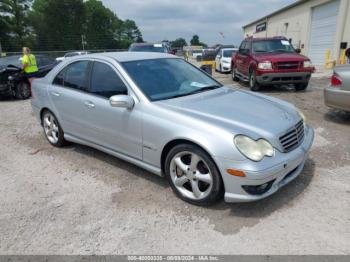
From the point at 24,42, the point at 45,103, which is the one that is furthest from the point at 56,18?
the point at 45,103

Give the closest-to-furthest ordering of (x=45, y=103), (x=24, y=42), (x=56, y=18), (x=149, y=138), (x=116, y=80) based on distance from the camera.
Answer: (x=149, y=138), (x=116, y=80), (x=45, y=103), (x=24, y=42), (x=56, y=18)

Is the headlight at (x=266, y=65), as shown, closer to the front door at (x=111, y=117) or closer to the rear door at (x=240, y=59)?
the rear door at (x=240, y=59)

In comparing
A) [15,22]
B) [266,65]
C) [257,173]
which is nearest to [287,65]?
[266,65]

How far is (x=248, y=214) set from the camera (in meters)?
3.14

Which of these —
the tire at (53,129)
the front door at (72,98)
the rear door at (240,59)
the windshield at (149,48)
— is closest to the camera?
the front door at (72,98)

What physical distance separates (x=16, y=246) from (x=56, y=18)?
71.6 meters

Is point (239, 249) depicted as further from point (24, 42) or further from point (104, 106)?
point (24, 42)

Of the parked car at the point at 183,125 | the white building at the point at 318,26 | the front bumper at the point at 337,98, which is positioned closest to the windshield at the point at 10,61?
the parked car at the point at 183,125

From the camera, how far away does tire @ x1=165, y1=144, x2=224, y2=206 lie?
10.0ft

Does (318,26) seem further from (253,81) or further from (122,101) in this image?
(122,101)

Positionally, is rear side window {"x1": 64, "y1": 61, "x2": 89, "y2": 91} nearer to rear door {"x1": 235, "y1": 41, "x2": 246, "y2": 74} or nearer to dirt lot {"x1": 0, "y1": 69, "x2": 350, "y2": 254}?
dirt lot {"x1": 0, "y1": 69, "x2": 350, "y2": 254}

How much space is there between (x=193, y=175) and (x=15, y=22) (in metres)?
59.0

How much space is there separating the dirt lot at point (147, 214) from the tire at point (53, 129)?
1.62 ft

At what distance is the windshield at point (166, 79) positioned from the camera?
3723mm
